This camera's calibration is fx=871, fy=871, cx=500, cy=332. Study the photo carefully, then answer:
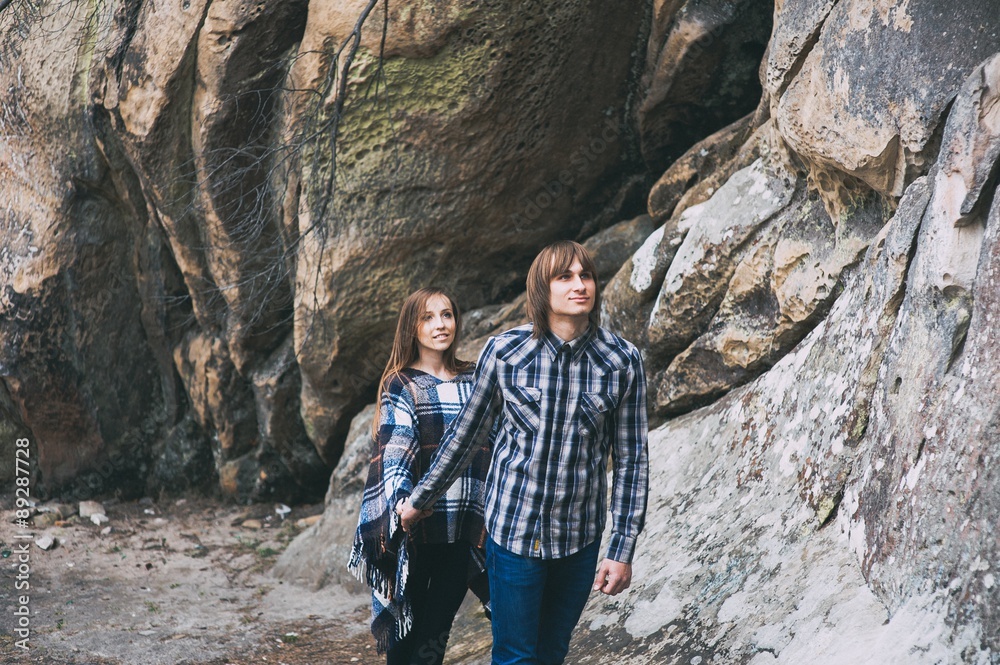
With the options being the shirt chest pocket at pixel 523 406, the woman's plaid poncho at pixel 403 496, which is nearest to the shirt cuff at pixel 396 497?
the woman's plaid poncho at pixel 403 496

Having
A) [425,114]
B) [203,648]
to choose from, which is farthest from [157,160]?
[203,648]

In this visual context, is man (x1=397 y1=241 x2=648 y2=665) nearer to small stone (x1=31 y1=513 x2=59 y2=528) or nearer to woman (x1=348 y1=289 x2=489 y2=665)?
woman (x1=348 y1=289 x2=489 y2=665)

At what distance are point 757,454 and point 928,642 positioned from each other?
156 cm

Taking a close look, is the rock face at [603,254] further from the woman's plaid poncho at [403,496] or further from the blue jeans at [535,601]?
the woman's plaid poncho at [403,496]

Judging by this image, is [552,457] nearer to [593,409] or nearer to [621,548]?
[593,409]

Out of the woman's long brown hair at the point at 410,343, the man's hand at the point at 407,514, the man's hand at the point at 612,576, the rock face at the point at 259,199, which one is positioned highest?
the rock face at the point at 259,199

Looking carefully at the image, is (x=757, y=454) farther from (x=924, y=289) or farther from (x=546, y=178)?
(x=546, y=178)

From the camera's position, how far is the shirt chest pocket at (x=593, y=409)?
2.57 m

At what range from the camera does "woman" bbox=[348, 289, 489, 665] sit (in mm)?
3184

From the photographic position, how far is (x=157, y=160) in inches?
292

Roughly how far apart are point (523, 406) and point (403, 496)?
2.42 ft

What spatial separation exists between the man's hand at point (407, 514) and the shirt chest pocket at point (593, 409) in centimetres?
69

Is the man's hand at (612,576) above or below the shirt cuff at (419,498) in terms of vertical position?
below

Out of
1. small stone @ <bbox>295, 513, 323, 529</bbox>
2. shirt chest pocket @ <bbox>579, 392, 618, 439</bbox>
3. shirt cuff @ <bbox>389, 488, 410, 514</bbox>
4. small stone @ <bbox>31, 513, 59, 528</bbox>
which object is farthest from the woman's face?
small stone @ <bbox>31, 513, 59, 528</bbox>
